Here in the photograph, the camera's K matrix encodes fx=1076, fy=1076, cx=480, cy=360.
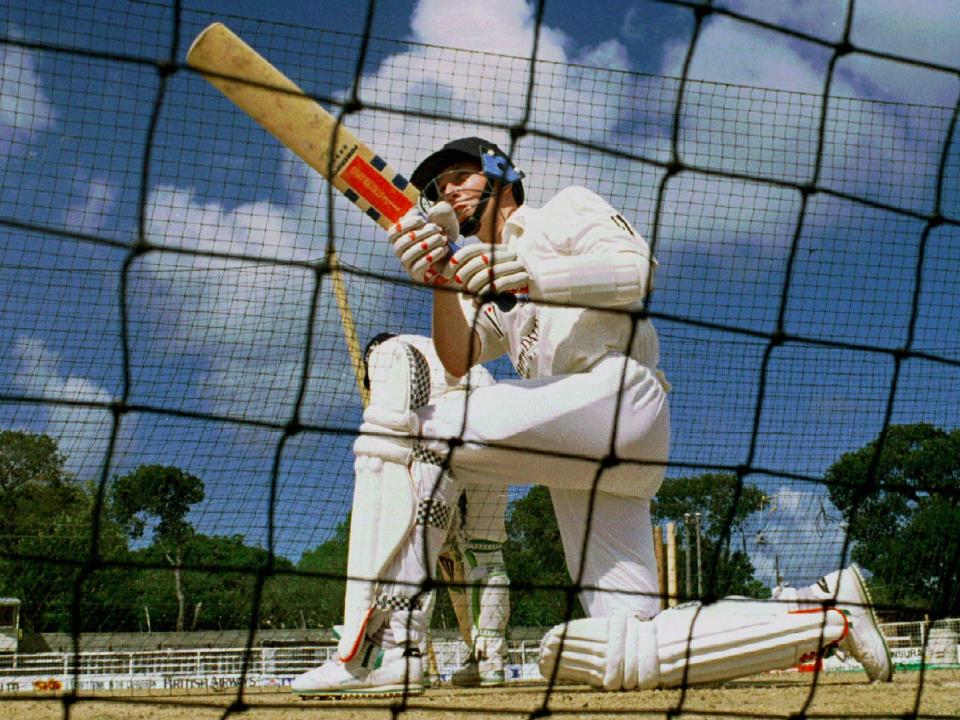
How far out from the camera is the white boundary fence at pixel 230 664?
4.77 metres

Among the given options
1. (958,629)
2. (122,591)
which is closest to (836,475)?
(122,591)

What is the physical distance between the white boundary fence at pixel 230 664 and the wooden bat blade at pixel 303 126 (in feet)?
4.20

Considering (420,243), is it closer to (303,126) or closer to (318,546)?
(303,126)

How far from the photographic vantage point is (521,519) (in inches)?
191

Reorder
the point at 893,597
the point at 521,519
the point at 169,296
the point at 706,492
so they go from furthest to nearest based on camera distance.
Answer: the point at 706,492, the point at 521,519, the point at 893,597, the point at 169,296

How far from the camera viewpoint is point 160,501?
335 cm

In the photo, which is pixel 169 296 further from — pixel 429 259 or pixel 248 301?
pixel 429 259

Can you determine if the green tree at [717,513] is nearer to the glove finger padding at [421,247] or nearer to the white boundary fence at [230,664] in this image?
the white boundary fence at [230,664]

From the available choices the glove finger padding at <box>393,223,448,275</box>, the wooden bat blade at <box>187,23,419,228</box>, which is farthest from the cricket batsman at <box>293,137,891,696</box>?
the wooden bat blade at <box>187,23,419,228</box>

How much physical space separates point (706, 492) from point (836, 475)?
1.57 meters

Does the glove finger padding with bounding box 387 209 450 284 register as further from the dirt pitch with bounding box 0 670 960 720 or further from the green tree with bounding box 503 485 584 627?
the green tree with bounding box 503 485 584 627

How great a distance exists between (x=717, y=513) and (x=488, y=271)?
2.03 m

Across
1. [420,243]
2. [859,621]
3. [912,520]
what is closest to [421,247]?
[420,243]

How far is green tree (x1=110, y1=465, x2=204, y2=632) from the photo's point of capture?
3188 mm
